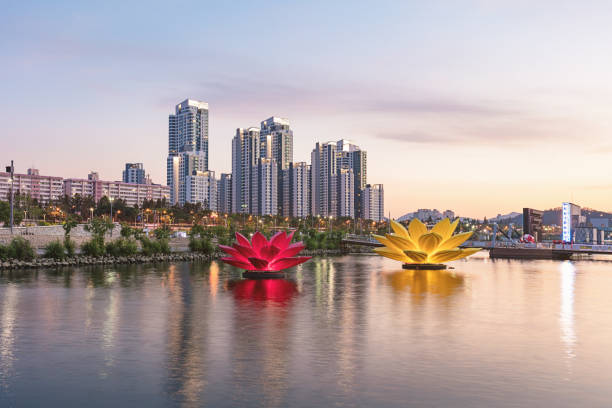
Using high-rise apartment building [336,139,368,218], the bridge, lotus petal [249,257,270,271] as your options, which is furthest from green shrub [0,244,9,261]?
high-rise apartment building [336,139,368,218]

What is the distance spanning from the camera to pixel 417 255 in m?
35.1

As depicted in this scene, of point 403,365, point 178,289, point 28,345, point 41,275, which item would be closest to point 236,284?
point 178,289

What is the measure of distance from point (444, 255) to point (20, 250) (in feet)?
76.2

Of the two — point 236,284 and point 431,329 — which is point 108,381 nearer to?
point 431,329

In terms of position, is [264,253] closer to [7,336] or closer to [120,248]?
[120,248]

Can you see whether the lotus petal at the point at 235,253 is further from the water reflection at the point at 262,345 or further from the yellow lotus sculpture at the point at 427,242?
the yellow lotus sculpture at the point at 427,242

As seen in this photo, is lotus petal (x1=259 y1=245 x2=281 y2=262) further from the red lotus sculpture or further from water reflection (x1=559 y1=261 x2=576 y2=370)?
water reflection (x1=559 y1=261 x2=576 y2=370)

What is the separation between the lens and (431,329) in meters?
14.0

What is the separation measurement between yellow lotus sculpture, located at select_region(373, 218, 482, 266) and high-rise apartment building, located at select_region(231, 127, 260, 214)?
152 m

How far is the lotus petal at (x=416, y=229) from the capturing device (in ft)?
110

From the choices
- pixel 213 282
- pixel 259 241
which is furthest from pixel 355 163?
pixel 213 282

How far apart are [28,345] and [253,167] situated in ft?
584

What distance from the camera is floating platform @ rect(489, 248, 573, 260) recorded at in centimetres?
5240

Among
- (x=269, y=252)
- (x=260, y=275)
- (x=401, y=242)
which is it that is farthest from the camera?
(x=401, y=242)
